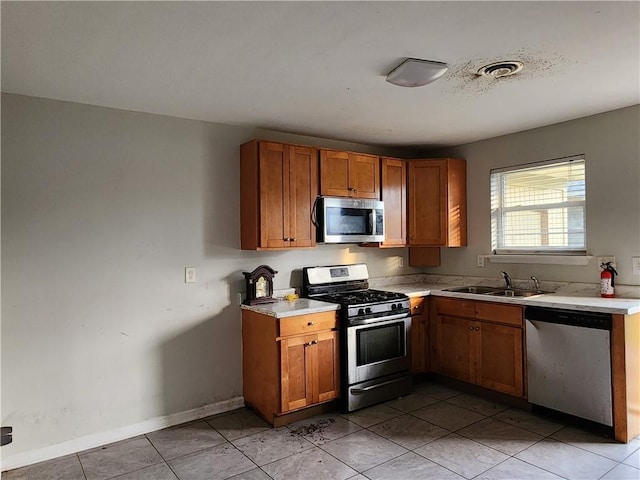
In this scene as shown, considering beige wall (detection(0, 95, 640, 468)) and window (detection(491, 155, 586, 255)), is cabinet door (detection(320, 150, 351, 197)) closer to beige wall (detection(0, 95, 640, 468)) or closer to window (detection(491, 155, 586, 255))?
beige wall (detection(0, 95, 640, 468))

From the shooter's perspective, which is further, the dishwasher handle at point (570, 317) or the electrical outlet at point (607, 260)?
the electrical outlet at point (607, 260)

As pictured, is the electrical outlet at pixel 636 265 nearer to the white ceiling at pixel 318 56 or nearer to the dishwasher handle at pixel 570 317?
the dishwasher handle at pixel 570 317

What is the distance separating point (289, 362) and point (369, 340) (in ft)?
2.37

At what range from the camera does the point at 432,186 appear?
4465 mm

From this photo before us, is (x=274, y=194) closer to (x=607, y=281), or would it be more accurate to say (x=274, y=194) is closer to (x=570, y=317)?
(x=570, y=317)

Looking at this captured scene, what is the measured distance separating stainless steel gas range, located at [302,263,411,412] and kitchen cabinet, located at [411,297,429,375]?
0.19 metres

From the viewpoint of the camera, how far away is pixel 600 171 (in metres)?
3.54

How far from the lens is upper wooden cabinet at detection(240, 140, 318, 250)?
3.51 metres

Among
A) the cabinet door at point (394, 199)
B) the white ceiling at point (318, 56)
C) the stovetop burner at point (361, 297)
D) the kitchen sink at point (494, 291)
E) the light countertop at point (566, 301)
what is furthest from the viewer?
the cabinet door at point (394, 199)

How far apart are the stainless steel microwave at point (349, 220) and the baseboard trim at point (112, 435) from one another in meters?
1.59

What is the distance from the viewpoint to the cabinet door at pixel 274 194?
3512 millimetres

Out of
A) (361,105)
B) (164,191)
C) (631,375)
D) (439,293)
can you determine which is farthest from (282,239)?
(631,375)

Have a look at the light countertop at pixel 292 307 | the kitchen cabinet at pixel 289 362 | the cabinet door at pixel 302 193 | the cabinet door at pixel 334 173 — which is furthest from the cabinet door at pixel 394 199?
the kitchen cabinet at pixel 289 362

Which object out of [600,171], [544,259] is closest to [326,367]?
Result: [544,259]
